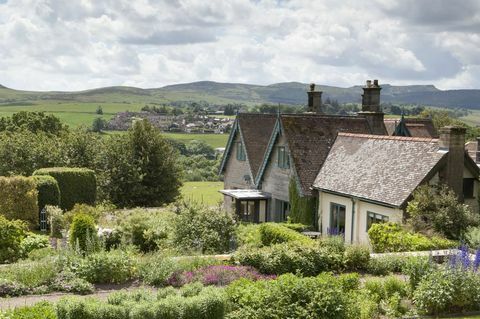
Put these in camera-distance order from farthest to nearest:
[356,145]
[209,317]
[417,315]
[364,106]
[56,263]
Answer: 1. [364,106]
2. [356,145]
3. [56,263]
4. [417,315]
5. [209,317]

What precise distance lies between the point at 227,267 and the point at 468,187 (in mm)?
15094

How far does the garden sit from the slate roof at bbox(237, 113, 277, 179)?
26.2 ft

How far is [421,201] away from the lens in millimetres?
24172

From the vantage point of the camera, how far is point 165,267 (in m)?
16.8

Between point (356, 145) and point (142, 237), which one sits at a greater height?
point (356, 145)

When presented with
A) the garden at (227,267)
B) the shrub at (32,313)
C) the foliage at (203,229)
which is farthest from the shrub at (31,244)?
the shrub at (32,313)

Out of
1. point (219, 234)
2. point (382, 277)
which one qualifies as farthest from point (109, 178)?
point (382, 277)

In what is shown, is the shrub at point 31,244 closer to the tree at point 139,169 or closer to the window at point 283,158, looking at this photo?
the window at point 283,158

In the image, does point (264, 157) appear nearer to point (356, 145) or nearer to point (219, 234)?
point (356, 145)

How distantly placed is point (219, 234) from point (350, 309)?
37.5ft

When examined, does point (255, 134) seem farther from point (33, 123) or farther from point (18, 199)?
point (33, 123)

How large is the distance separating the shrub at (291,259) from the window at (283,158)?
1501 cm

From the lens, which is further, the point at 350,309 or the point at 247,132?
the point at 247,132

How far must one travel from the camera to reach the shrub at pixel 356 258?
1872 cm
